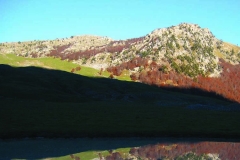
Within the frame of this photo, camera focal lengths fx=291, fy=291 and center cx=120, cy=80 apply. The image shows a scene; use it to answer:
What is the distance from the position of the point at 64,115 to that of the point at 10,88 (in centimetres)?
A: 4474

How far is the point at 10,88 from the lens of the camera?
105 m

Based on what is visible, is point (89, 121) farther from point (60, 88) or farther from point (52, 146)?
point (60, 88)

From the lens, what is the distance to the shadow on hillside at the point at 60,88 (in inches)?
4038

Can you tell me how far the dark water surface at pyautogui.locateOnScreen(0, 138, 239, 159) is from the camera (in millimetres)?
36062

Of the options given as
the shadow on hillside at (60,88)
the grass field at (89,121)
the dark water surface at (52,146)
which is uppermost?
the shadow on hillside at (60,88)

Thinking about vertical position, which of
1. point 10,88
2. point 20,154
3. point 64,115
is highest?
point 10,88

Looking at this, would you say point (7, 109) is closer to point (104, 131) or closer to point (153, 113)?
point (104, 131)

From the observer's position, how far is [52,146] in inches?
1688

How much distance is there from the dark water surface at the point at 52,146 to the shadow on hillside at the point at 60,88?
51741 millimetres

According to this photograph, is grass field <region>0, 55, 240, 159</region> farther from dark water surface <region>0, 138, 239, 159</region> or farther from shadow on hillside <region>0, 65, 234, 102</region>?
dark water surface <region>0, 138, 239, 159</region>

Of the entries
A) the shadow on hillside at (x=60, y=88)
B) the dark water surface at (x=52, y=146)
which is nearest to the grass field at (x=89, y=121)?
the shadow on hillside at (x=60, y=88)

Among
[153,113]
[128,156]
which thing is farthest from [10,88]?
[128,156]

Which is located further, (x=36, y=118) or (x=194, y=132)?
(x=36, y=118)

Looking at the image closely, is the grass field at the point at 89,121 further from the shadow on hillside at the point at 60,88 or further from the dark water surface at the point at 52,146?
the dark water surface at the point at 52,146
